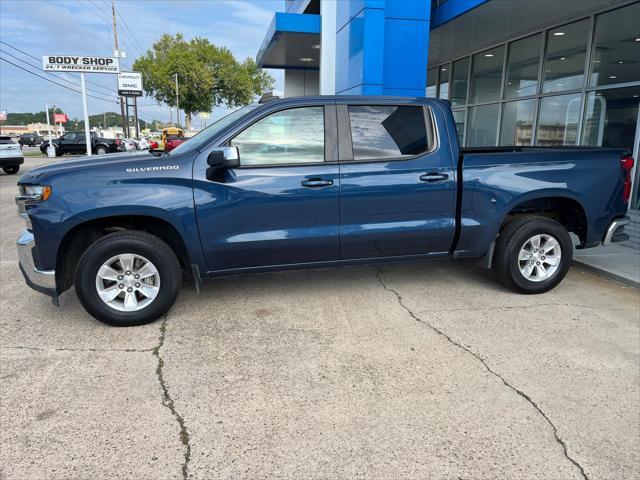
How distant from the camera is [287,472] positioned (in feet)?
7.98

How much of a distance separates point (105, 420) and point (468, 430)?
6.99 ft

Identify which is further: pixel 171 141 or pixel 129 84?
pixel 129 84

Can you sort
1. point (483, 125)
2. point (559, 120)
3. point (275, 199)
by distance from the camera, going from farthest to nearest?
point (483, 125), point (559, 120), point (275, 199)

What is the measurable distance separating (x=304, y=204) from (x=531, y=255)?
250cm

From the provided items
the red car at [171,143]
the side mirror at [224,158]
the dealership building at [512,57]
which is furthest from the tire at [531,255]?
the red car at [171,143]

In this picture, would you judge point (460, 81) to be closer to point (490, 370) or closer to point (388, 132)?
point (388, 132)

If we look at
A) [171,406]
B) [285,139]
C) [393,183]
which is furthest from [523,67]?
[171,406]

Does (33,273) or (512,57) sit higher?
(512,57)

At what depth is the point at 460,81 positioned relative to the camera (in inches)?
615

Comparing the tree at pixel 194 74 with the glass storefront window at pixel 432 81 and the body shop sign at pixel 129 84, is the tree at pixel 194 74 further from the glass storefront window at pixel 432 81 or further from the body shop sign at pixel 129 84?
the glass storefront window at pixel 432 81

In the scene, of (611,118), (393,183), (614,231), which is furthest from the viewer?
(611,118)

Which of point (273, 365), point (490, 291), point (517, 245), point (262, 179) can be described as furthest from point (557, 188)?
point (273, 365)

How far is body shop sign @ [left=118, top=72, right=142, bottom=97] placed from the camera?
138 ft

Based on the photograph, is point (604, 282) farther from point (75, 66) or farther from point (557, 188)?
point (75, 66)
